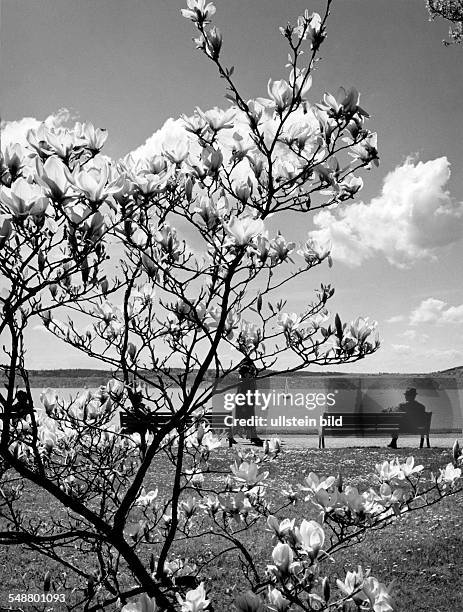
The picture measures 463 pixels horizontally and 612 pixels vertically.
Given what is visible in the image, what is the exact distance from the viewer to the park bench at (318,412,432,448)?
10.1m

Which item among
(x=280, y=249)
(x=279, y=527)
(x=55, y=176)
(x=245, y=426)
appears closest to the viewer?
(x=55, y=176)

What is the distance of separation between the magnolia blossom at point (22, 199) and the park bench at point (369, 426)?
9235 millimetres

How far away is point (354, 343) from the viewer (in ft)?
6.82

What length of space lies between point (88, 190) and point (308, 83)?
0.89 metres

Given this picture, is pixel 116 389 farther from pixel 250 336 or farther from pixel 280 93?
pixel 280 93

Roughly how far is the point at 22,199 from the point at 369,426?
9.59 m

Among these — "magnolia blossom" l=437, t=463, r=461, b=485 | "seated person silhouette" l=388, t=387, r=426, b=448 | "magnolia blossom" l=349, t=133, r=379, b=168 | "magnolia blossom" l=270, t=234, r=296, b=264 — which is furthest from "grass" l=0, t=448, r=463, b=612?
"seated person silhouette" l=388, t=387, r=426, b=448

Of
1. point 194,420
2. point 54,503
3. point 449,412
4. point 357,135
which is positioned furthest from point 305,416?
point 357,135

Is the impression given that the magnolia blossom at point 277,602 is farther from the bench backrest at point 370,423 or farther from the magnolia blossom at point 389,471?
the bench backrest at point 370,423

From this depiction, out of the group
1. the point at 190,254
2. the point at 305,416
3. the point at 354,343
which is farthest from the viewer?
the point at 305,416

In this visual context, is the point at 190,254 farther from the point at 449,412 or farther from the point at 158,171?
the point at 449,412

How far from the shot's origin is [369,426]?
1027cm

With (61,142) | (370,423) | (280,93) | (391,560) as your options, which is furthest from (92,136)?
(370,423)

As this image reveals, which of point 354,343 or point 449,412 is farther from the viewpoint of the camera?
point 449,412
